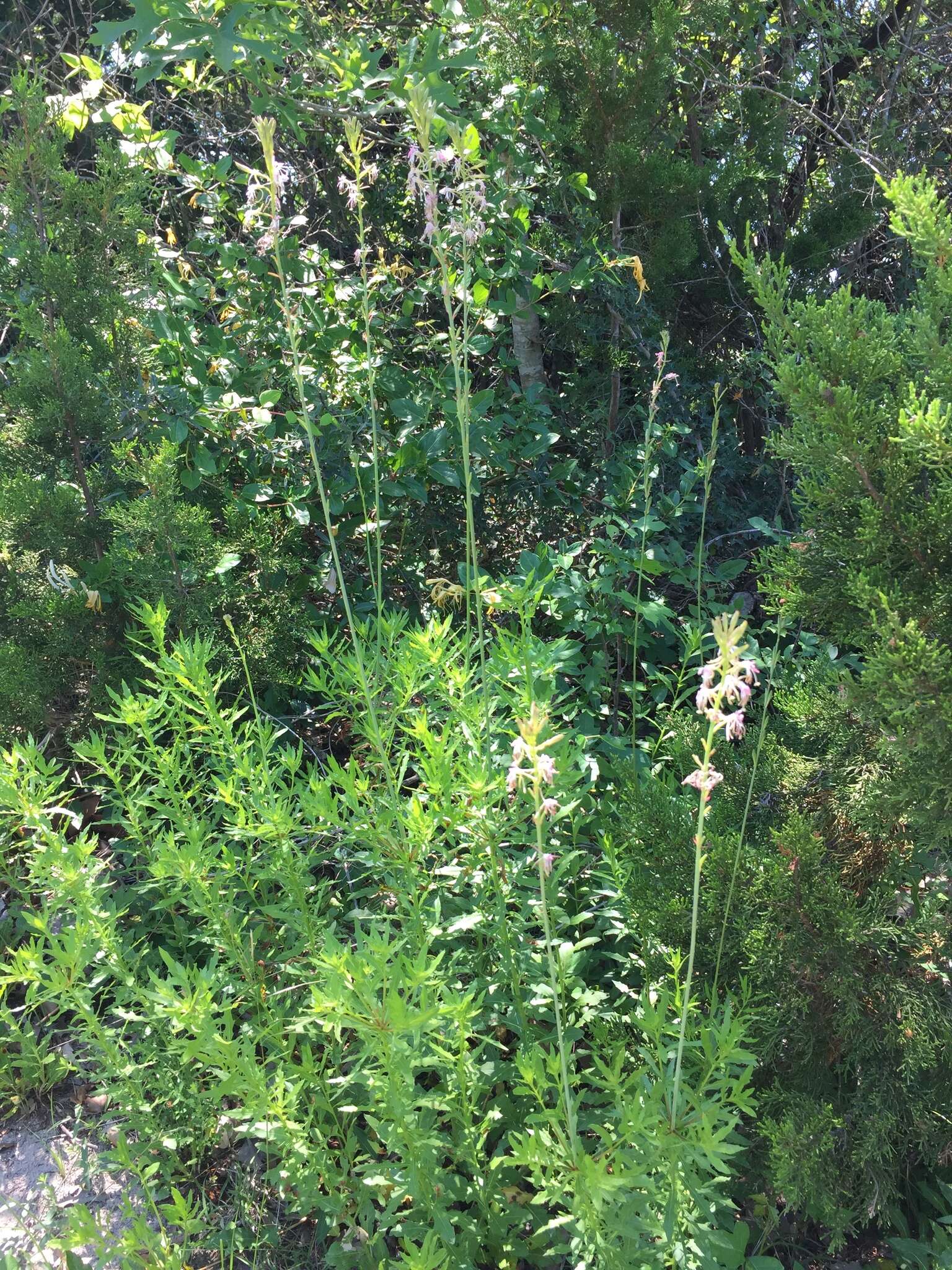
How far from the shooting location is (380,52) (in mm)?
3057

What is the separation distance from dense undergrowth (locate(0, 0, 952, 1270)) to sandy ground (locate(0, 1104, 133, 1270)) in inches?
1.9

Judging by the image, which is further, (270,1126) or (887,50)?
(887,50)

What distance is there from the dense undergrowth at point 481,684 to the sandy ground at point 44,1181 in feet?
0.16

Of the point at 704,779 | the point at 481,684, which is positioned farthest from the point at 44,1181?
the point at 704,779

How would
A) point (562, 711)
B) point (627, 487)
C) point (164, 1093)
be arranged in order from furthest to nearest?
point (627, 487) → point (562, 711) → point (164, 1093)

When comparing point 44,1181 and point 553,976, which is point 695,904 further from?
point 44,1181

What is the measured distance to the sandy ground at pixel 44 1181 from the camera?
2131 mm

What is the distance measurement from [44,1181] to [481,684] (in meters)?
1.52

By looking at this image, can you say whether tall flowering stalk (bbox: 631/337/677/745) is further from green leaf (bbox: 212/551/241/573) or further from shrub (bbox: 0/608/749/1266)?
green leaf (bbox: 212/551/241/573)

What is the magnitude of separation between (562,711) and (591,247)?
1.98 metres

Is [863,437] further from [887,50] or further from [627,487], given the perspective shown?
[887,50]

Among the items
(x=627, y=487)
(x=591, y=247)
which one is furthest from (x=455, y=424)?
(x=591, y=247)

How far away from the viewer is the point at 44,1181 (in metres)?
2.00

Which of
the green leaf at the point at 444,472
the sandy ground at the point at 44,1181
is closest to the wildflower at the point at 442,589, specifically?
the green leaf at the point at 444,472
